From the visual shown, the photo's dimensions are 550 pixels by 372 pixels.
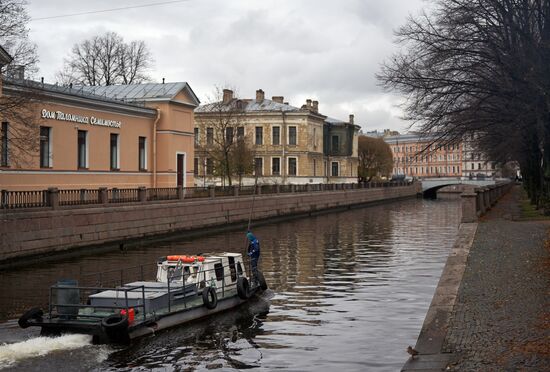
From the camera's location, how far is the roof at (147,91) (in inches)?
1961

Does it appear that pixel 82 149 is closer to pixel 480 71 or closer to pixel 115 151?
pixel 115 151

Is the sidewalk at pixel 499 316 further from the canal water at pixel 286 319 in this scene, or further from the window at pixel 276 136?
the window at pixel 276 136

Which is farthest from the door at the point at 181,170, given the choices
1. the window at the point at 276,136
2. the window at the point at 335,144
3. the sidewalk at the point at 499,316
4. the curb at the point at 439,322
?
the window at the point at 335,144

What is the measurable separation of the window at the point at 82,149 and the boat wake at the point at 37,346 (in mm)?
27125

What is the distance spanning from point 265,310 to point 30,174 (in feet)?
71.4

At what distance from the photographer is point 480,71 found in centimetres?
3055

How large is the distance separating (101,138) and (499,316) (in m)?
33.6

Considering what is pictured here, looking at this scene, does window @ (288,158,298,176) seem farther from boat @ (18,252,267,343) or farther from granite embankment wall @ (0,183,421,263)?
boat @ (18,252,267,343)

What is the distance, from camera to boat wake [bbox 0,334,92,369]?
1464 centimetres

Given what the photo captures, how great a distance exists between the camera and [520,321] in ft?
43.8

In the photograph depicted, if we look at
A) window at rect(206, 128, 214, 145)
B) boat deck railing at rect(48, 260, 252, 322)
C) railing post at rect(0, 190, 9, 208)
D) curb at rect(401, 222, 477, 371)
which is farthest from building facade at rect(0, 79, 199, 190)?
window at rect(206, 128, 214, 145)

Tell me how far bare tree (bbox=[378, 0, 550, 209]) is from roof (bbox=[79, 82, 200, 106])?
21637mm

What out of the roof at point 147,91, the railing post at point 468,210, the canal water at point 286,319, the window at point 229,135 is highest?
the roof at point 147,91

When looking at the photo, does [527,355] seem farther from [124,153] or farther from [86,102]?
[124,153]
